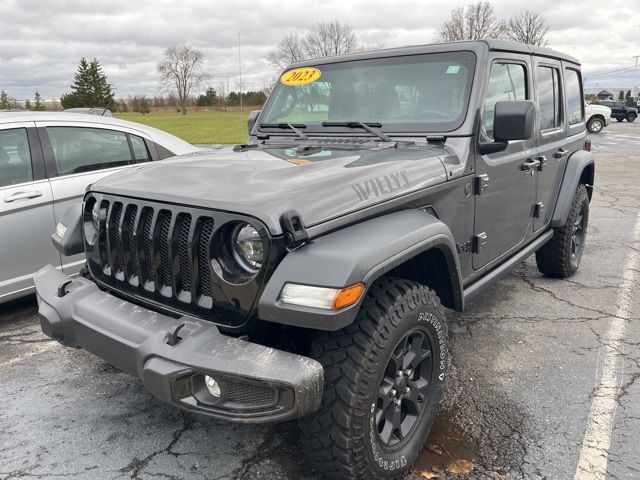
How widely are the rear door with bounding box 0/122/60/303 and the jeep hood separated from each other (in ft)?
5.67

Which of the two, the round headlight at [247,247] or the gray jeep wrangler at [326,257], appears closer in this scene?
the gray jeep wrangler at [326,257]

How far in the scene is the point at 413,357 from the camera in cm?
254

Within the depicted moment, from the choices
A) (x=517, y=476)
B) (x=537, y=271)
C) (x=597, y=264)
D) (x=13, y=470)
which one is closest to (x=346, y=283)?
(x=517, y=476)

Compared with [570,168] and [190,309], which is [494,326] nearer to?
[570,168]

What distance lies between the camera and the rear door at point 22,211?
4145 mm

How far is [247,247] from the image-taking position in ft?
7.27

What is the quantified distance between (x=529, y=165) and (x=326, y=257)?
241 cm

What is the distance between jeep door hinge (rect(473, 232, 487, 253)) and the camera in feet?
11.0

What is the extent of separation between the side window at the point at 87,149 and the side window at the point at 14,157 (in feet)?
0.70

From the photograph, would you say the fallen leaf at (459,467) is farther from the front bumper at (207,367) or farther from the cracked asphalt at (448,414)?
the front bumper at (207,367)

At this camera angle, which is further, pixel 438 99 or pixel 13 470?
pixel 438 99

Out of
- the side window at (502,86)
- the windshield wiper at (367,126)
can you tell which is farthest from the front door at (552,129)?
the windshield wiper at (367,126)

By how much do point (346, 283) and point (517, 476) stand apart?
132 cm

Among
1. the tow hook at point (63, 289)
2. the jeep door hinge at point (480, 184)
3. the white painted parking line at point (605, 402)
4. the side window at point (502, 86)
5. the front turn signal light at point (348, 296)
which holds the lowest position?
the white painted parking line at point (605, 402)
